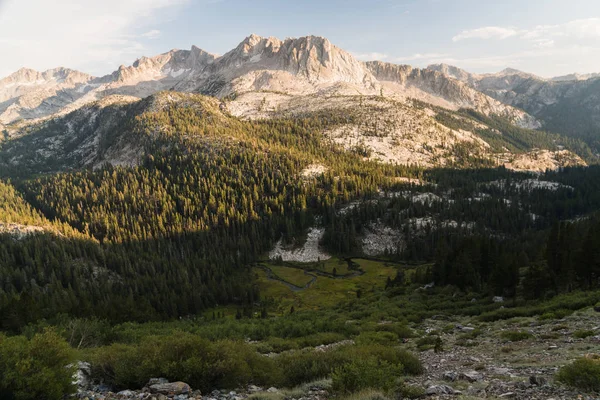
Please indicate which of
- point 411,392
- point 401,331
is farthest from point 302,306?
point 411,392

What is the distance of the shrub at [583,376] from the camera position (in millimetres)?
13703

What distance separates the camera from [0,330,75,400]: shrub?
15.8 meters

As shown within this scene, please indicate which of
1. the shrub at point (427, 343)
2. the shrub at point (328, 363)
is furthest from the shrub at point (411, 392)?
the shrub at point (427, 343)

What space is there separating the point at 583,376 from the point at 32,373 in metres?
25.7

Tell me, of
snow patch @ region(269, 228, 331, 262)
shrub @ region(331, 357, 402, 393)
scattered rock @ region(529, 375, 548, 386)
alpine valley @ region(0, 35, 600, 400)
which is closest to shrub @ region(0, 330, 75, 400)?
alpine valley @ region(0, 35, 600, 400)

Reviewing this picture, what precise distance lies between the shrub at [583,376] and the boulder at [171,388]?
1855cm

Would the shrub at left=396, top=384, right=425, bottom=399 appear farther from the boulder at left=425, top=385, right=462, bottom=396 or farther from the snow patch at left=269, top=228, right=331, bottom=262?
the snow patch at left=269, top=228, right=331, bottom=262

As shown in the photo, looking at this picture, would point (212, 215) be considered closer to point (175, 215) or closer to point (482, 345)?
point (175, 215)

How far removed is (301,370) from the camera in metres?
22.6

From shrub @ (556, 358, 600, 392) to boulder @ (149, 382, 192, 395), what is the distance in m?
18.6

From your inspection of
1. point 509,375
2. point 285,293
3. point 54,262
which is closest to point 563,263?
point 509,375

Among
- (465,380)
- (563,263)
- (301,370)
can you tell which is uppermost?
(465,380)

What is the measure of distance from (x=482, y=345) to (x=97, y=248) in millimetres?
166809

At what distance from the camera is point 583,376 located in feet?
45.7
